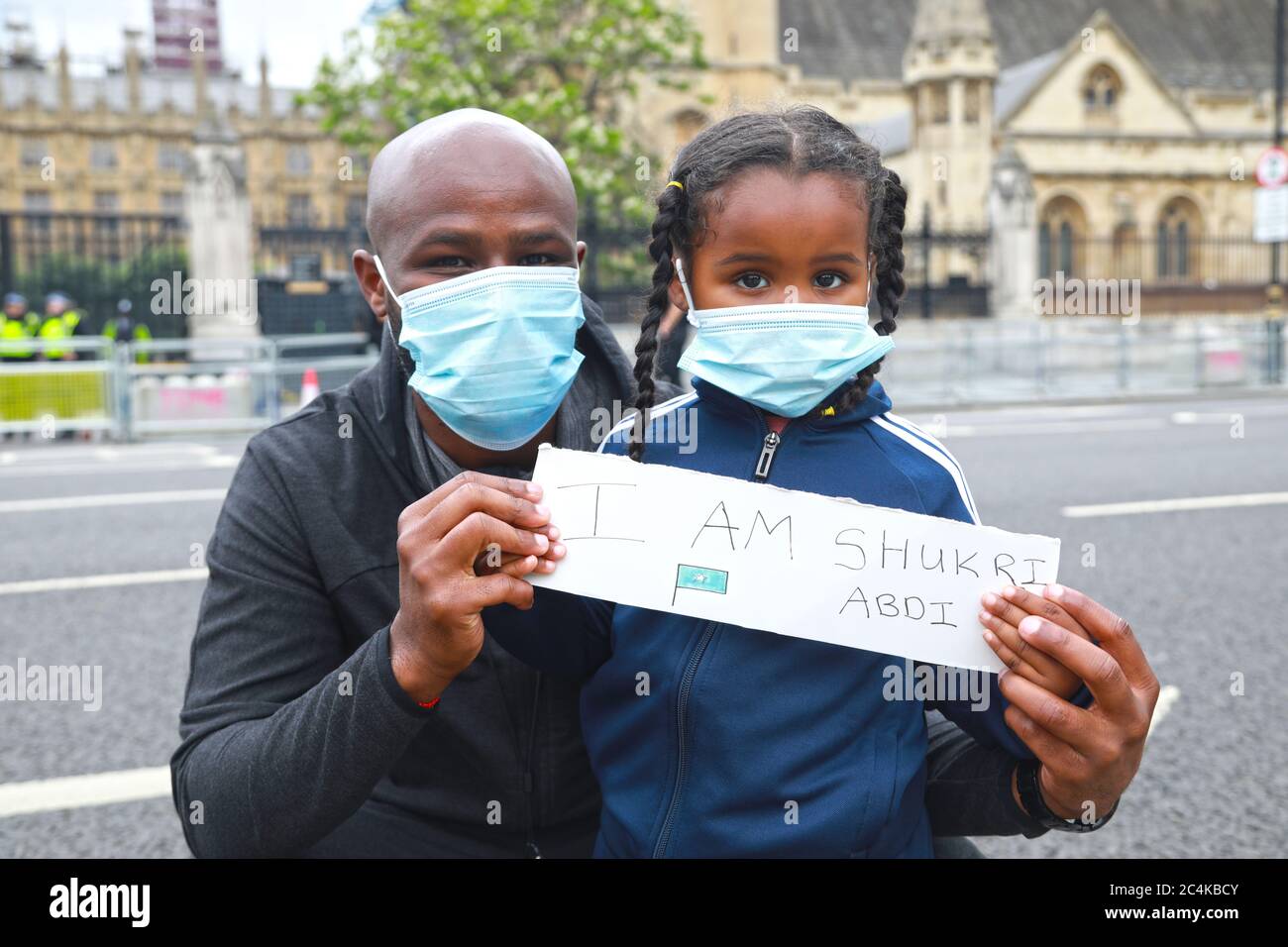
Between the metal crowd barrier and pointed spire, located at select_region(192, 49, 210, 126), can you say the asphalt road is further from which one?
pointed spire, located at select_region(192, 49, 210, 126)

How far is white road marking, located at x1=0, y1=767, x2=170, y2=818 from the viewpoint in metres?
3.59

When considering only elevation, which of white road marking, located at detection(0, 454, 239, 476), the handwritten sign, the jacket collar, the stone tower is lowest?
white road marking, located at detection(0, 454, 239, 476)

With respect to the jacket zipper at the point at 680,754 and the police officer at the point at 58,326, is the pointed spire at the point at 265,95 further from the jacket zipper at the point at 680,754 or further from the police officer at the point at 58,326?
the jacket zipper at the point at 680,754

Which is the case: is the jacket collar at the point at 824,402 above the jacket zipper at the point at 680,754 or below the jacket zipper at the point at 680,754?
above

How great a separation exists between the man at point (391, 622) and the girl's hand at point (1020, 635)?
12.4 inches

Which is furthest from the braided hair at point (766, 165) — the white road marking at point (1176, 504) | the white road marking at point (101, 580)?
the white road marking at point (1176, 504)

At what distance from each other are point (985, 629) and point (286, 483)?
1081 millimetres

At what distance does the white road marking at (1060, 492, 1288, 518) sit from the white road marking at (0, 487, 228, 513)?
6.11m

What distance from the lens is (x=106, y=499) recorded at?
9078mm

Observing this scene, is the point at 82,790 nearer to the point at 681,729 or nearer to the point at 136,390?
the point at 681,729

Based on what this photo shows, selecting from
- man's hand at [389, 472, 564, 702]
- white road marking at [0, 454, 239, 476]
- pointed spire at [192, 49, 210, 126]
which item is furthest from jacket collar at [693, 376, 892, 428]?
pointed spire at [192, 49, 210, 126]

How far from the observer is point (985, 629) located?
1.61 meters

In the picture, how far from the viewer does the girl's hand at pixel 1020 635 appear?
4.96ft
